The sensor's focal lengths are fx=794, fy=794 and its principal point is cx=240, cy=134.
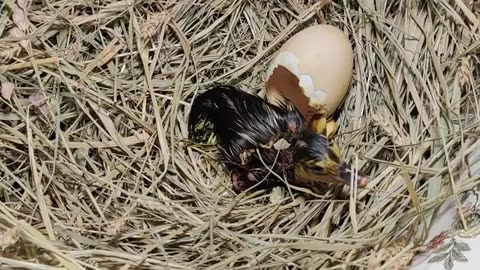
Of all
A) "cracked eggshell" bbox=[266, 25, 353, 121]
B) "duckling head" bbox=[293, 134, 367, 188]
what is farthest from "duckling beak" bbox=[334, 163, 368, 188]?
"cracked eggshell" bbox=[266, 25, 353, 121]

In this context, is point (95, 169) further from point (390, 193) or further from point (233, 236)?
point (390, 193)

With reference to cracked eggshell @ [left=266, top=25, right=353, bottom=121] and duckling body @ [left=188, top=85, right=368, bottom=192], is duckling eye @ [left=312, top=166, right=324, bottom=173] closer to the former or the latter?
duckling body @ [left=188, top=85, right=368, bottom=192]

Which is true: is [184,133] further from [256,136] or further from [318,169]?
[318,169]

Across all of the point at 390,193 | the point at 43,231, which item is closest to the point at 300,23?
the point at 390,193

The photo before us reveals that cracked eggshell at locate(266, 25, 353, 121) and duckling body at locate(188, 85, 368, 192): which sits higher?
cracked eggshell at locate(266, 25, 353, 121)

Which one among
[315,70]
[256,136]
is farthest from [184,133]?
[315,70]
